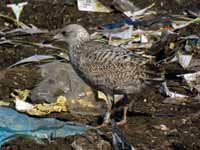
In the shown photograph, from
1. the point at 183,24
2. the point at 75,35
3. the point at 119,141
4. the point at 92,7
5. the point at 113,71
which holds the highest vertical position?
the point at 75,35

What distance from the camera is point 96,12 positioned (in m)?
10.9

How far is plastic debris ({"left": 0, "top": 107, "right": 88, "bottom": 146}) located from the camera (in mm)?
6840

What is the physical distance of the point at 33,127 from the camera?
7059mm

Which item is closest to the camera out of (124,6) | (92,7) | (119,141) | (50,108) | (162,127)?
(119,141)

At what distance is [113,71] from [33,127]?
915 millimetres

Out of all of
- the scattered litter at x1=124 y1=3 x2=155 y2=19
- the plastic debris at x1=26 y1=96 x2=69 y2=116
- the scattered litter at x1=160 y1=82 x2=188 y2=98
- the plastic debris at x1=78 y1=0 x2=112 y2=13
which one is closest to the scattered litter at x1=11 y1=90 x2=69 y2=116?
the plastic debris at x1=26 y1=96 x2=69 y2=116

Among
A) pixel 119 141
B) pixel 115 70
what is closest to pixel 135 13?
pixel 115 70

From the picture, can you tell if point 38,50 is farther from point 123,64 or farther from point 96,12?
point 123,64

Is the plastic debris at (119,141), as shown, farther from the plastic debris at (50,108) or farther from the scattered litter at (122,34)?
the scattered litter at (122,34)

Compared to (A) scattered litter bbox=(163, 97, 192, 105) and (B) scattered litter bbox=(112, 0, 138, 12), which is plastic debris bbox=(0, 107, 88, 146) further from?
(B) scattered litter bbox=(112, 0, 138, 12)

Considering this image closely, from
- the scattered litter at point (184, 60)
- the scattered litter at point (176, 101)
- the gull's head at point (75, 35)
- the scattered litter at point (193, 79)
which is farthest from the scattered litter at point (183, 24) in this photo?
the gull's head at point (75, 35)

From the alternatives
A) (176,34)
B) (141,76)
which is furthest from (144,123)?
(176,34)

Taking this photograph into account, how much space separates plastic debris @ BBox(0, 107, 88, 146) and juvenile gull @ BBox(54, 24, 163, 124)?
1.53 feet

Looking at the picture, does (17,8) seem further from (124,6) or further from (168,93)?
(168,93)
